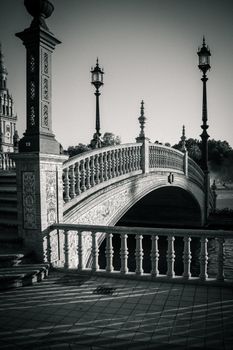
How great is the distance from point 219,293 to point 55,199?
133 inches

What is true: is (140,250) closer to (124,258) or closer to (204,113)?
(124,258)

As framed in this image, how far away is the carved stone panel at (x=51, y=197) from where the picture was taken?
5629 millimetres

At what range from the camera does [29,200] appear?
5.59 m

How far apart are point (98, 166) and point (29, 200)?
259 centimetres

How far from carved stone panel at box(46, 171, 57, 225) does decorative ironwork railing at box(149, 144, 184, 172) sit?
6.42 metres

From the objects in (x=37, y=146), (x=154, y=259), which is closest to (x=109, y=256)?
(x=154, y=259)

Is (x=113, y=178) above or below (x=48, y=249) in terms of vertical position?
above

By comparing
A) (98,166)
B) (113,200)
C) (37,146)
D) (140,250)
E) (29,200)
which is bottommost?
(140,250)

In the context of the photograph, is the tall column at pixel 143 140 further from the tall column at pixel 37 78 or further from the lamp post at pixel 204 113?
the lamp post at pixel 204 113

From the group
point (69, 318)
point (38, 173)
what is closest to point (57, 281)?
point (69, 318)

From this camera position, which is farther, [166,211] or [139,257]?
[166,211]

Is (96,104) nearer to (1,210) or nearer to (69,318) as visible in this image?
(1,210)

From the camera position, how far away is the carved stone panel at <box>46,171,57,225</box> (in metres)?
5.63

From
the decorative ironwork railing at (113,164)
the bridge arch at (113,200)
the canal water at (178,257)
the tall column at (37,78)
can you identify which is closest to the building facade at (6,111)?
the canal water at (178,257)
